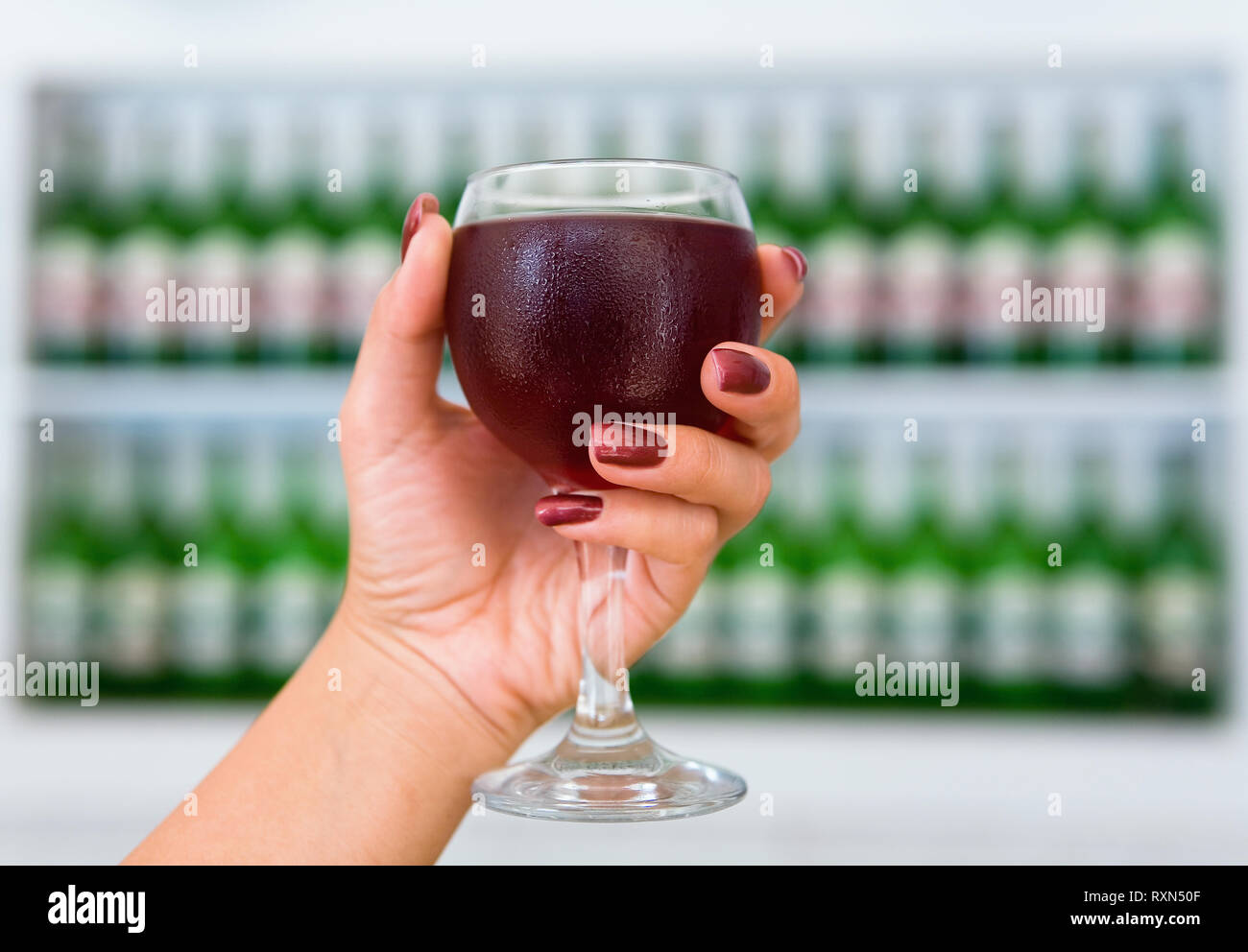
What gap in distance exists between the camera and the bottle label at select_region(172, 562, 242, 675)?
1902 mm

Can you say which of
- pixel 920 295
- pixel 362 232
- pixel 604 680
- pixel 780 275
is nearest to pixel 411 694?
pixel 604 680

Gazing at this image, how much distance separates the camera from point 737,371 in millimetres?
750

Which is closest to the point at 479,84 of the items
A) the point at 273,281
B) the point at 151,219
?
the point at 273,281

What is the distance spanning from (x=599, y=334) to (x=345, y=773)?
1.28 ft

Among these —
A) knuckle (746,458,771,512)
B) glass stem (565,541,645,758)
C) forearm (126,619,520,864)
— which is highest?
knuckle (746,458,771,512)

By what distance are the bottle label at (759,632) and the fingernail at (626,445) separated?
1162mm

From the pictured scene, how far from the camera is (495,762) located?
0.96m

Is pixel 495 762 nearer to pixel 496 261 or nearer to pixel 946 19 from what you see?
pixel 496 261

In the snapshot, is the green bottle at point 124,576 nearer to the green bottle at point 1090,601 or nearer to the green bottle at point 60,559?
the green bottle at point 60,559

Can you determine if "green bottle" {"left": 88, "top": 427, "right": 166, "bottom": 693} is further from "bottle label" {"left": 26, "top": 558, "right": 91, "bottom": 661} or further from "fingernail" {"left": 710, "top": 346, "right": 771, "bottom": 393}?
"fingernail" {"left": 710, "top": 346, "right": 771, "bottom": 393}

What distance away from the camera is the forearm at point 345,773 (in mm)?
856

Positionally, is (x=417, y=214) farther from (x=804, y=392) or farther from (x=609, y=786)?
(x=804, y=392)

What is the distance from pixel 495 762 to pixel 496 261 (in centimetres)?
41

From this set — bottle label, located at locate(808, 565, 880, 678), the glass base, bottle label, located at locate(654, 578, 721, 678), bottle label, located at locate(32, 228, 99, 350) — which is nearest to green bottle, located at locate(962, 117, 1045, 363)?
bottle label, located at locate(808, 565, 880, 678)
